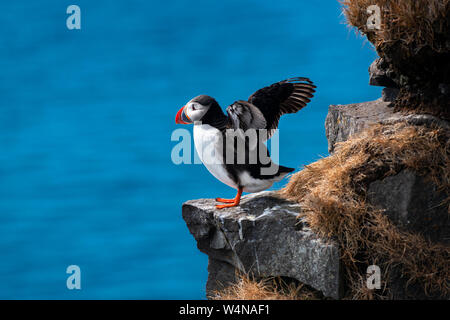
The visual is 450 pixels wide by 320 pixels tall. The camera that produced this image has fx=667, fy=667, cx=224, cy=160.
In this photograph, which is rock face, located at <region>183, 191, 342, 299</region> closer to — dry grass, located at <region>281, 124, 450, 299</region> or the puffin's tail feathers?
dry grass, located at <region>281, 124, 450, 299</region>

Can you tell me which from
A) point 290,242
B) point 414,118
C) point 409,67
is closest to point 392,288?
point 290,242

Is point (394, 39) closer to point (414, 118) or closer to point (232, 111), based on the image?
point (414, 118)

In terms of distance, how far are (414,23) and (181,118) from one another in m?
2.30

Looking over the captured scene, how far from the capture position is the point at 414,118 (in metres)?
6.34

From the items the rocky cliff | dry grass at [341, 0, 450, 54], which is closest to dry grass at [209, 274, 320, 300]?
the rocky cliff

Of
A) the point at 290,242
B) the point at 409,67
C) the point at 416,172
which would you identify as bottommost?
the point at 290,242

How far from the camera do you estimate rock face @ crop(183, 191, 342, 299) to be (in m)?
5.69

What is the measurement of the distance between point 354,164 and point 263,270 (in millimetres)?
1270

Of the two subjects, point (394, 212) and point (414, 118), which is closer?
point (394, 212)

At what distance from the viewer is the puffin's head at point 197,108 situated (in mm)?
6059

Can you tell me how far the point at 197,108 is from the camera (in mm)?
6078

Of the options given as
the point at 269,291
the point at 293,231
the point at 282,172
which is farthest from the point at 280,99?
the point at 269,291
